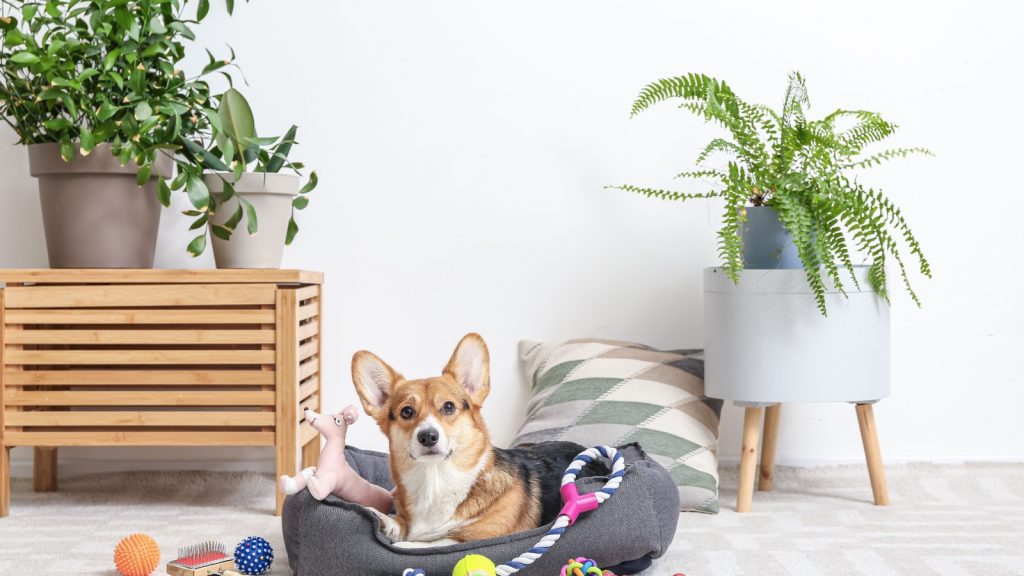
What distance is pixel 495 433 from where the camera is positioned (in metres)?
2.59

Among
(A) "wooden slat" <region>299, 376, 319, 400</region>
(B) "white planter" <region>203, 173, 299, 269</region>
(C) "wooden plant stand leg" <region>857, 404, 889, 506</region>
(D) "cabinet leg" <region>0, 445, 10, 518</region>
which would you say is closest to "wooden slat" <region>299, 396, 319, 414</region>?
(A) "wooden slat" <region>299, 376, 319, 400</region>

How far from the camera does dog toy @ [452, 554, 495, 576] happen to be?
1.33 meters

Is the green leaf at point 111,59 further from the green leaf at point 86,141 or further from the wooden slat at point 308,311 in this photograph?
the wooden slat at point 308,311

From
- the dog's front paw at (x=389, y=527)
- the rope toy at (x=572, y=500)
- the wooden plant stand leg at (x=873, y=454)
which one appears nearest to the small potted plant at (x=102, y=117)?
the dog's front paw at (x=389, y=527)

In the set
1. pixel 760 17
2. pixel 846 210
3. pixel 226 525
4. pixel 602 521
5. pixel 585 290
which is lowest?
pixel 226 525

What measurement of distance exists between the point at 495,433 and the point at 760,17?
141 centimetres

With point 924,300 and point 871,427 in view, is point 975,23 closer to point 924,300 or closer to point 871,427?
point 924,300

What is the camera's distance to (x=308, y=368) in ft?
7.66

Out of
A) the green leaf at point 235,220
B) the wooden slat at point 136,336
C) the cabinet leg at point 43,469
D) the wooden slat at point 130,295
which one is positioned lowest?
the cabinet leg at point 43,469

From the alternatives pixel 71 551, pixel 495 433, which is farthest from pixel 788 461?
pixel 71 551

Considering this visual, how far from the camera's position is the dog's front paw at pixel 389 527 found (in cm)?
150

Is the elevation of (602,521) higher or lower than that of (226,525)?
higher

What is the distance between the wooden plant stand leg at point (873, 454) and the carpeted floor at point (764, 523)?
1.5 inches

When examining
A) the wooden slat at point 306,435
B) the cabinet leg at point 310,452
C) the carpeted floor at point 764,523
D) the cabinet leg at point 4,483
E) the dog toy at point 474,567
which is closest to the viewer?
the dog toy at point 474,567
